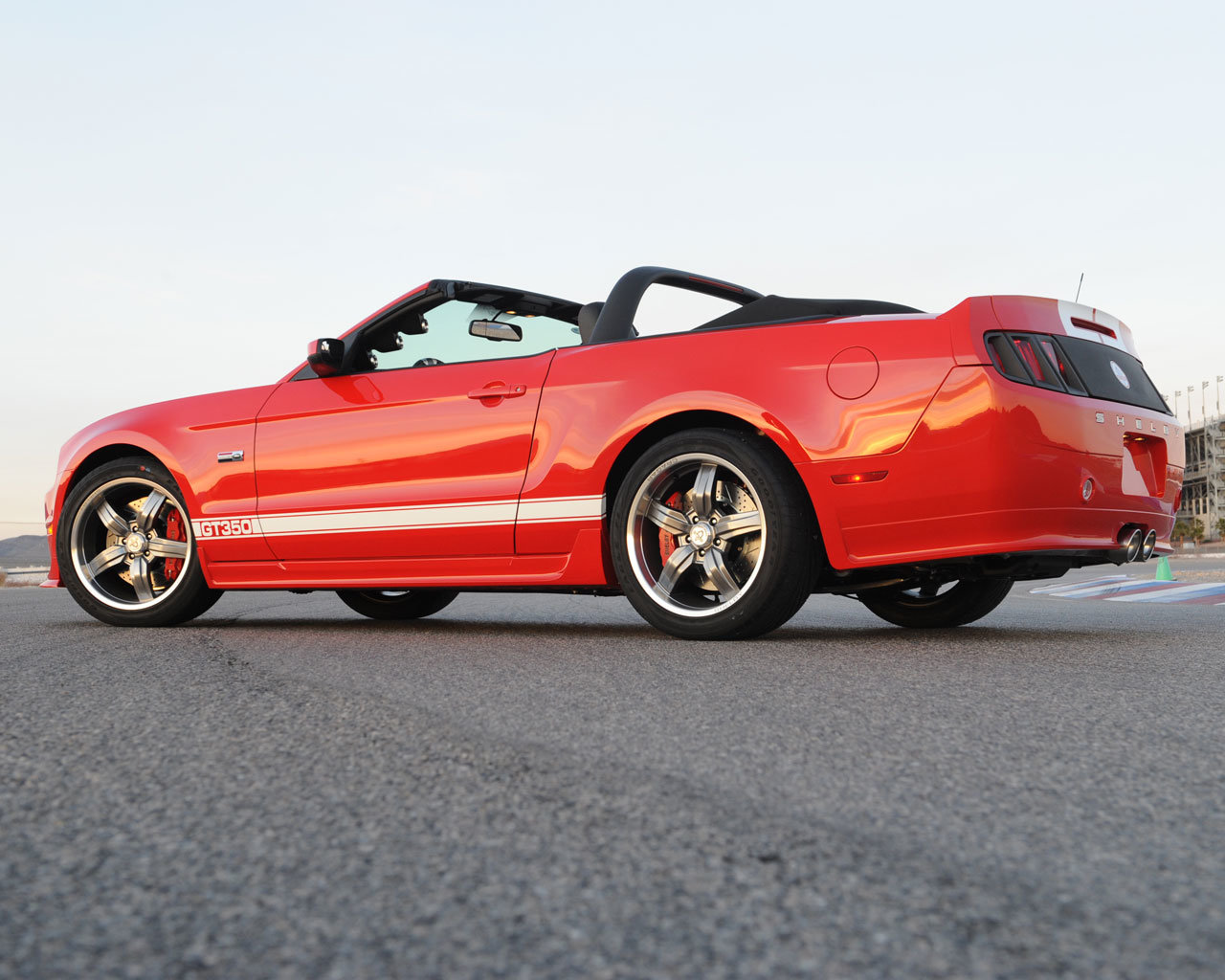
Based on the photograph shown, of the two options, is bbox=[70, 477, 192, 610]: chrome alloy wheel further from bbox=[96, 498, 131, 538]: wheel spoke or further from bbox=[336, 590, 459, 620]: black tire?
bbox=[336, 590, 459, 620]: black tire

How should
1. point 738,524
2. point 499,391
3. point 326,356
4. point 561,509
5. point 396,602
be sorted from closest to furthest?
point 738,524 → point 561,509 → point 499,391 → point 326,356 → point 396,602

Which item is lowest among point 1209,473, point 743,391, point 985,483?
point 1209,473

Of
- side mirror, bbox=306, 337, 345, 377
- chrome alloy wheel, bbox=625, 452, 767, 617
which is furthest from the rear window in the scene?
side mirror, bbox=306, 337, 345, 377

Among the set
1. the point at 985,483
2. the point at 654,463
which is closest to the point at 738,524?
the point at 654,463

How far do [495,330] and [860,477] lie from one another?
217 centimetres

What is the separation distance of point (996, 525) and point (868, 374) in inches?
27.5

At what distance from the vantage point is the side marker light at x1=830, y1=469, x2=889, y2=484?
4125 mm

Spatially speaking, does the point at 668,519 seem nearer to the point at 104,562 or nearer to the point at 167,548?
the point at 167,548

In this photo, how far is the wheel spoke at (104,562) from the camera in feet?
19.6

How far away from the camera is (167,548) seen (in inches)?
233

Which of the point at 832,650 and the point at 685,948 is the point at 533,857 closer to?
the point at 685,948

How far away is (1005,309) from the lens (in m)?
4.14

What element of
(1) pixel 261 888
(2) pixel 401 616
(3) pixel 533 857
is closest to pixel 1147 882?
(3) pixel 533 857

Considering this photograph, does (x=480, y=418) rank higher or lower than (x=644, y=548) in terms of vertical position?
higher
